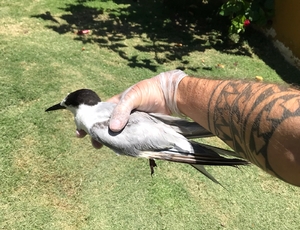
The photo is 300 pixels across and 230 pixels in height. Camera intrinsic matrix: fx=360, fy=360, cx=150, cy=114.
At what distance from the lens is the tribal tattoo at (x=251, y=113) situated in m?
1.42

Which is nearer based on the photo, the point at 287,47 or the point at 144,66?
the point at 144,66

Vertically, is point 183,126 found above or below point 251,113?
below

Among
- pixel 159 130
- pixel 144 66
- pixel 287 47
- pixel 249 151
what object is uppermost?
pixel 249 151

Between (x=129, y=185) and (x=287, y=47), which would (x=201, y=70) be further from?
(x=129, y=185)

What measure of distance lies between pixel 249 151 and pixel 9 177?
2772 millimetres

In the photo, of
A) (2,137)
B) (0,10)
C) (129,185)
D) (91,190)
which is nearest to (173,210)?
(129,185)

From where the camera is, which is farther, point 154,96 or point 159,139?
point 154,96

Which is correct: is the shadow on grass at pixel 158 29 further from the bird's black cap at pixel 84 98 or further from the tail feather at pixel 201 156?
the tail feather at pixel 201 156

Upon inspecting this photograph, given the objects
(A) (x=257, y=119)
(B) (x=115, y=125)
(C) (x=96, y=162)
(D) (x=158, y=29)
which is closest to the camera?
(A) (x=257, y=119)

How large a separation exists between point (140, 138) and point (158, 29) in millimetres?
5263

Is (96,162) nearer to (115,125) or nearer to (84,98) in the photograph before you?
(84,98)

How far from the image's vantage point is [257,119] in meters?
1.48

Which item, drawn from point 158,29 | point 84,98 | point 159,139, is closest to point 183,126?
point 159,139

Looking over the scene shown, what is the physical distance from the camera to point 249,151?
1.59m
